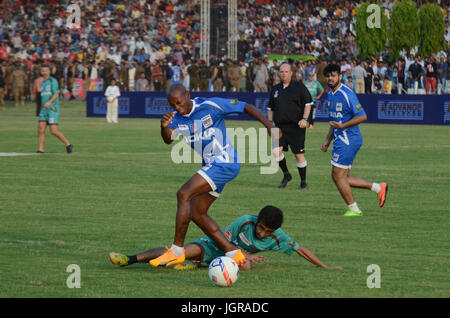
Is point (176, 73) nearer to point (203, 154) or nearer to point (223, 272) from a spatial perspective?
point (203, 154)

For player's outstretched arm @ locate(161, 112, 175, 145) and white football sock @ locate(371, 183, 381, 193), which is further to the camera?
white football sock @ locate(371, 183, 381, 193)

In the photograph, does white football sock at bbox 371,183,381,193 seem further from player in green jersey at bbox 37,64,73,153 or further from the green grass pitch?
player in green jersey at bbox 37,64,73,153

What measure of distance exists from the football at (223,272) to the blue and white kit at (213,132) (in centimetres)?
126

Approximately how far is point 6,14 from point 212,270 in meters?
59.6

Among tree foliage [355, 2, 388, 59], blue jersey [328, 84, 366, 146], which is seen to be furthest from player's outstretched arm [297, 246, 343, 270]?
tree foliage [355, 2, 388, 59]

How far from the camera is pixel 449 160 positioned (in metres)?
23.0

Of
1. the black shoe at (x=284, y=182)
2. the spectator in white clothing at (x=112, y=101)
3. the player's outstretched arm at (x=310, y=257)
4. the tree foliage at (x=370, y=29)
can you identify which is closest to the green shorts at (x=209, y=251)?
the player's outstretched arm at (x=310, y=257)

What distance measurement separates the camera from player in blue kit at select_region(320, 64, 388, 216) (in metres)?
14.3

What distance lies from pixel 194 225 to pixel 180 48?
43.2 meters

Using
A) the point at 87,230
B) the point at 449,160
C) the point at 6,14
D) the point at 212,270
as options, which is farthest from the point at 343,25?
the point at 212,270

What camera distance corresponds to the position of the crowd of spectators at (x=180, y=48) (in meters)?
44.2

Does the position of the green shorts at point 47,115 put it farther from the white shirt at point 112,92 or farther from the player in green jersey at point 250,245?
the white shirt at point 112,92

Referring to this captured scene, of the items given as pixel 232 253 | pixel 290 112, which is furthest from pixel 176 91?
pixel 290 112

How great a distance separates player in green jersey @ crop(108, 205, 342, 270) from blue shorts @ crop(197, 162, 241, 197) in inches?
16.8
